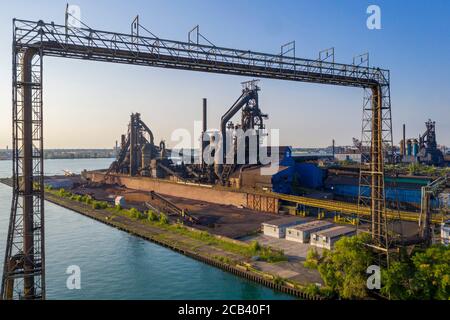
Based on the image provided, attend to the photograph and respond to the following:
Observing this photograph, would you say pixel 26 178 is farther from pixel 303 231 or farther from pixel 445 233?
pixel 445 233

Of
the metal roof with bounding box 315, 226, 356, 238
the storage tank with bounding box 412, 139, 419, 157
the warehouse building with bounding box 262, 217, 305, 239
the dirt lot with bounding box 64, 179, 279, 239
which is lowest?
the dirt lot with bounding box 64, 179, 279, 239

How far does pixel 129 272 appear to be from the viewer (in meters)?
25.9

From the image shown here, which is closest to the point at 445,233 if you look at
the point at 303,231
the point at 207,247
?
the point at 303,231

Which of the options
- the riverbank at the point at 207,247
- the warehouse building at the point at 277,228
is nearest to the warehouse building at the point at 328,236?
the warehouse building at the point at 277,228

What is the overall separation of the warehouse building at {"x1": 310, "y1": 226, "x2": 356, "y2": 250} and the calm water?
7809 mm

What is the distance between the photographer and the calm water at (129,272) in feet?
72.1

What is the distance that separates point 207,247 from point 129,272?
21.5 feet

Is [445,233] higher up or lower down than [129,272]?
higher up

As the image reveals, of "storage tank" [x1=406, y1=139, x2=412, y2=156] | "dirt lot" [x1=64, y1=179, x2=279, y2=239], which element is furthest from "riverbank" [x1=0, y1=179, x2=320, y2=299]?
"storage tank" [x1=406, y1=139, x2=412, y2=156]

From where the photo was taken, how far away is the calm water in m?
22.0

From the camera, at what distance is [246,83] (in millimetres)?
57031

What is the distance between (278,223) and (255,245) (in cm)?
606

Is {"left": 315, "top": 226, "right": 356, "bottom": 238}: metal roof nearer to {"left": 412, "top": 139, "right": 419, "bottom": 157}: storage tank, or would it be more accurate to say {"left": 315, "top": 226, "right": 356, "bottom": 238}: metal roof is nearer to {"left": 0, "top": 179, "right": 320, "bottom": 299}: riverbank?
{"left": 0, "top": 179, "right": 320, "bottom": 299}: riverbank
